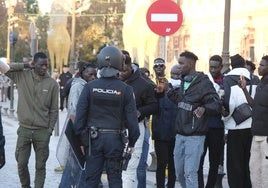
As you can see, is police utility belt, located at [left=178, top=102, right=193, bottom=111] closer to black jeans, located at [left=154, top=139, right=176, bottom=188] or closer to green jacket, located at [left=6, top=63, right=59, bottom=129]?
black jeans, located at [left=154, top=139, right=176, bottom=188]

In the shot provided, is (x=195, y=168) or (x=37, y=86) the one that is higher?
(x=37, y=86)

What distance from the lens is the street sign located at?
10.4 meters

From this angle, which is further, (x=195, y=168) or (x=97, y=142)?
(x=195, y=168)

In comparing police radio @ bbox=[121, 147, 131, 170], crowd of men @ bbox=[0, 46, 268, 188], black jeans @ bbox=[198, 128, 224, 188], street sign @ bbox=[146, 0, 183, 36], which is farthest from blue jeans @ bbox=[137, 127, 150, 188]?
street sign @ bbox=[146, 0, 183, 36]

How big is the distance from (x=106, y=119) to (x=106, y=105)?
0.14 meters

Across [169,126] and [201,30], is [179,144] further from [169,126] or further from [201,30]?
[201,30]

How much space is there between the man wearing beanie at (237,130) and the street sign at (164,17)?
194cm

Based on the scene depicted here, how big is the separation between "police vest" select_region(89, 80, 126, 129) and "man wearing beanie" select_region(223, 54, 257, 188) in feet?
7.32

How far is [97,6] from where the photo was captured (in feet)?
221

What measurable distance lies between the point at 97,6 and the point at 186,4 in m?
17.6

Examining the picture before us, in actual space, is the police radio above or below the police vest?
below

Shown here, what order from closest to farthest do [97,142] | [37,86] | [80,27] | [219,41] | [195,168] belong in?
[97,142] < [195,168] < [37,86] < [219,41] < [80,27]

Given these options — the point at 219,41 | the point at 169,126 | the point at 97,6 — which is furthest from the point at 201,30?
the point at 169,126

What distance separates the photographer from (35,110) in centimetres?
838
